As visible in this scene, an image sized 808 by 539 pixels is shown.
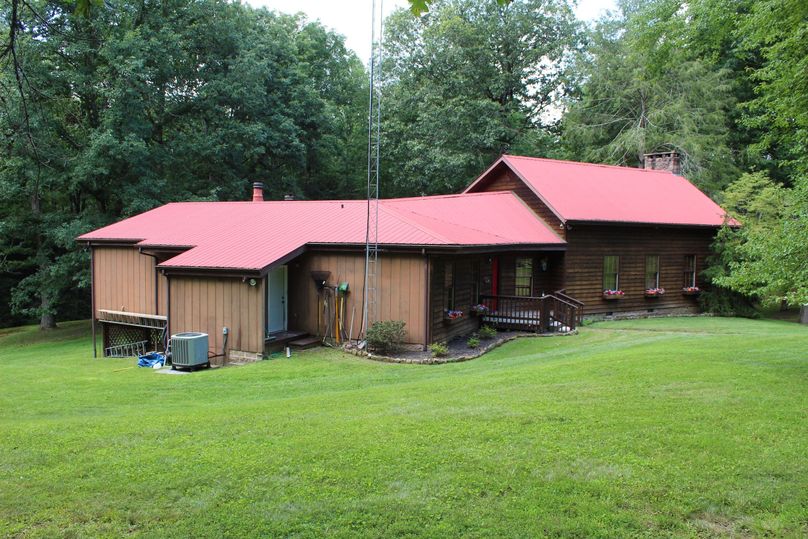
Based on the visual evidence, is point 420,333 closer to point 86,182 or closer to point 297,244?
point 297,244

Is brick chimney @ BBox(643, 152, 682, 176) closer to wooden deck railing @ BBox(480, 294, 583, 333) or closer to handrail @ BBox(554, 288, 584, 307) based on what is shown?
handrail @ BBox(554, 288, 584, 307)

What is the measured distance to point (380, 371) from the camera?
12047 mm

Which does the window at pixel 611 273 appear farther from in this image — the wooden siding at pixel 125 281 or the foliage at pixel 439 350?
the wooden siding at pixel 125 281

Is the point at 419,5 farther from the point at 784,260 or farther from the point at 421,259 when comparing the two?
the point at 421,259

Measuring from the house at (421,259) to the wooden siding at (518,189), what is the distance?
2.1 inches

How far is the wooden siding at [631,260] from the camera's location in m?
19.8

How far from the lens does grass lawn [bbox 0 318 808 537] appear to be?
4465 mm

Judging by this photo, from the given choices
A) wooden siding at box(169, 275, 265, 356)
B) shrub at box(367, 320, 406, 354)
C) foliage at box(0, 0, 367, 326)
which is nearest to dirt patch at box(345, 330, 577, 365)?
shrub at box(367, 320, 406, 354)

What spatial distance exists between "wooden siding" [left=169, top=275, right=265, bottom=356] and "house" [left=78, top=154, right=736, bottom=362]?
3 centimetres

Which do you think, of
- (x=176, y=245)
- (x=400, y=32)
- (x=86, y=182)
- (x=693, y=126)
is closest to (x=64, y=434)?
(x=176, y=245)

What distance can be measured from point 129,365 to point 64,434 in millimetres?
9323

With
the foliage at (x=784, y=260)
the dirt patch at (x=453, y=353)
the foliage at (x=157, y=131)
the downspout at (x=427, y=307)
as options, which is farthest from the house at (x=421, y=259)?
the foliage at (x=784, y=260)

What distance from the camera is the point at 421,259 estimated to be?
560 inches

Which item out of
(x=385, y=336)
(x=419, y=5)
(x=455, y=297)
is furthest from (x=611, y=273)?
(x=419, y=5)
